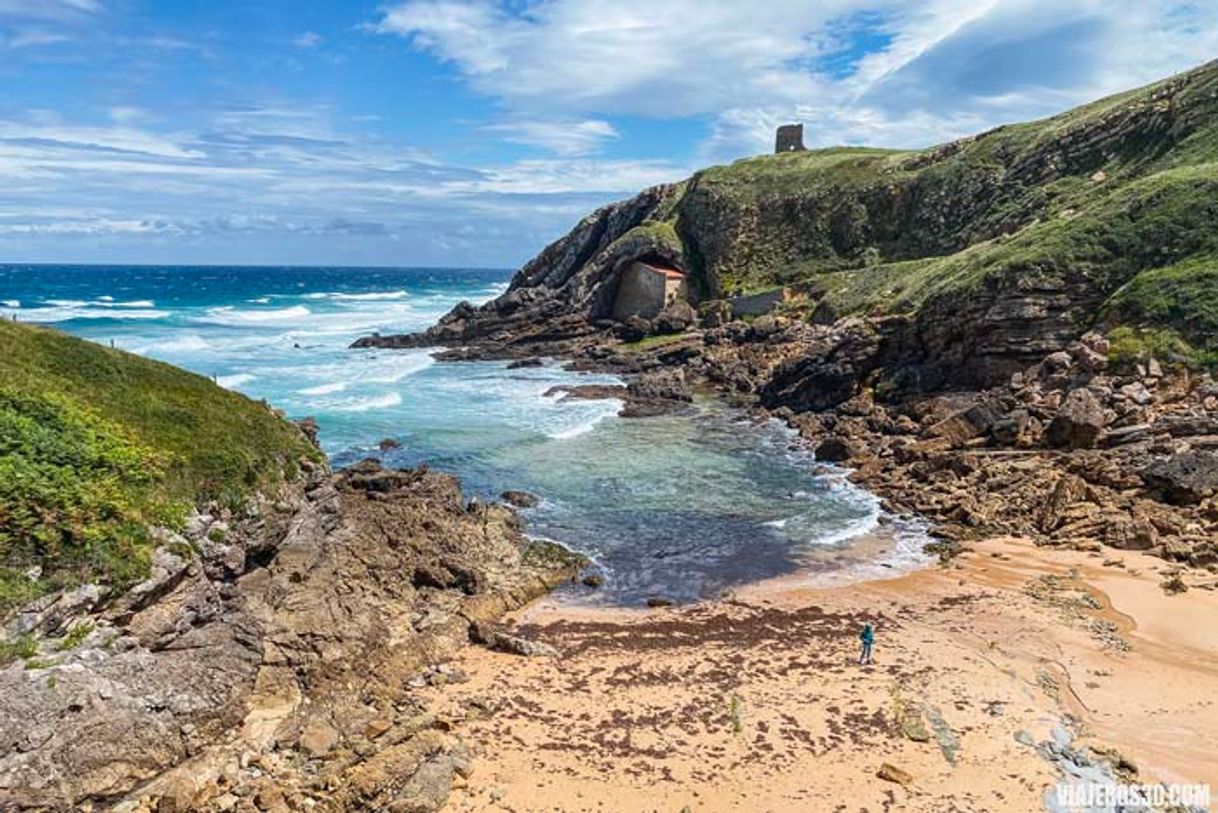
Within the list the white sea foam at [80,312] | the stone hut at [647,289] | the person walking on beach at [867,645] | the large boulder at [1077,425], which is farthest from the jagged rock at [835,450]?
the white sea foam at [80,312]

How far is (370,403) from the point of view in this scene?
43969 millimetres

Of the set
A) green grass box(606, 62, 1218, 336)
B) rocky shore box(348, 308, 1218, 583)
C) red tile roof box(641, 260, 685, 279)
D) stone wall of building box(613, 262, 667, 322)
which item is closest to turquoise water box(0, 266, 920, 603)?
rocky shore box(348, 308, 1218, 583)

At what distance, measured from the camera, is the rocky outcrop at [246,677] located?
1145 cm

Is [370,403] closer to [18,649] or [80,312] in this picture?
[18,649]

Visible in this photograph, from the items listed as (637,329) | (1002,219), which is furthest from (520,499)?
(1002,219)

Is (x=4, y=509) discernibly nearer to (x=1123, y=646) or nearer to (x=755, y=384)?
(x=1123, y=646)

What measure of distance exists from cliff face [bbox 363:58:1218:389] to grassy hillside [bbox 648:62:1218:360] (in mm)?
111

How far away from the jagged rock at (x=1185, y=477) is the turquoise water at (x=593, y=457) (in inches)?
283

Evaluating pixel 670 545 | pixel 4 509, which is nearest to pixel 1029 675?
pixel 670 545

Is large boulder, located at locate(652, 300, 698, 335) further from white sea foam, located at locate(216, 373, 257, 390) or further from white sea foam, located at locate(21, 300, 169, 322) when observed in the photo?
white sea foam, located at locate(21, 300, 169, 322)

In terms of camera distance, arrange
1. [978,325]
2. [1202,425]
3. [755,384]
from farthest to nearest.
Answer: [755,384]
[978,325]
[1202,425]

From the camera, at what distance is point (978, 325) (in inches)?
1398

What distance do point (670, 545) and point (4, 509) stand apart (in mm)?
16129

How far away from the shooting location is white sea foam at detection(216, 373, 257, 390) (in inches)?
1941
